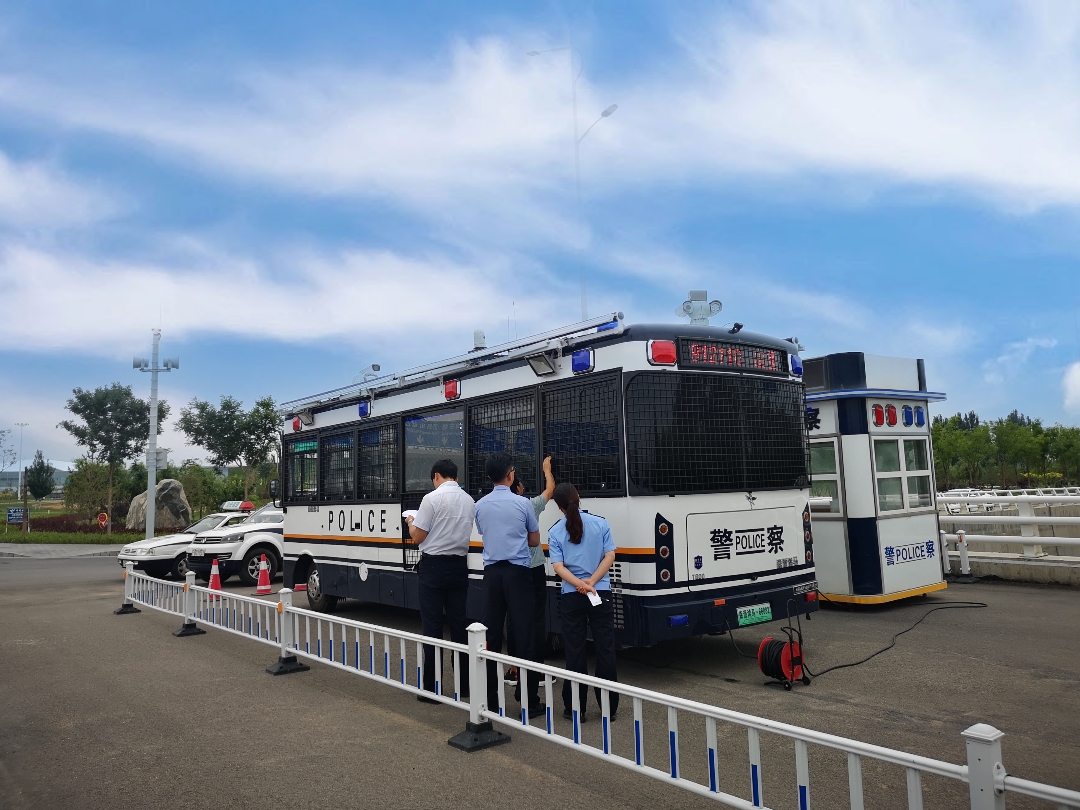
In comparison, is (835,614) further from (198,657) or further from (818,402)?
(198,657)

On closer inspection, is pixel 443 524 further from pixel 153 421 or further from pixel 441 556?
pixel 153 421

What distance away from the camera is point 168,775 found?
4.85m

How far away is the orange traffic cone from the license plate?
930 centimetres

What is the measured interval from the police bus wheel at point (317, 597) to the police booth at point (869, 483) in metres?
6.73

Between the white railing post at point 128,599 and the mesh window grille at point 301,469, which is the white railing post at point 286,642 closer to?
the mesh window grille at point 301,469

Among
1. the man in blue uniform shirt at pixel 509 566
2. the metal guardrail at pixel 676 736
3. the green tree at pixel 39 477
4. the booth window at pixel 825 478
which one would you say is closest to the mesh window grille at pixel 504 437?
the man in blue uniform shirt at pixel 509 566

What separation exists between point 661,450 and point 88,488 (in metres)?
Result: 34.9

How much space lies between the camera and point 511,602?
19.6 feet

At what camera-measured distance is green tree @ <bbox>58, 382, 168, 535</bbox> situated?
61.1 metres

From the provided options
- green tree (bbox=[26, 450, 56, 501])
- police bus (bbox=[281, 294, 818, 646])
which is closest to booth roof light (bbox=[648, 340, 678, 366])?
police bus (bbox=[281, 294, 818, 646])

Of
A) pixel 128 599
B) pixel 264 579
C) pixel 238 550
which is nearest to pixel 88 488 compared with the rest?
pixel 238 550

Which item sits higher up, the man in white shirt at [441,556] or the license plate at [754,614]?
the man in white shirt at [441,556]

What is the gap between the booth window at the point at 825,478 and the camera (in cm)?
1015

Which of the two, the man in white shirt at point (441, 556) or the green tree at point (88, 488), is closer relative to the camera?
the man in white shirt at point (441, 556)
